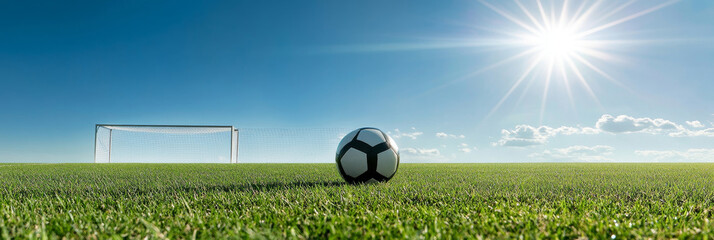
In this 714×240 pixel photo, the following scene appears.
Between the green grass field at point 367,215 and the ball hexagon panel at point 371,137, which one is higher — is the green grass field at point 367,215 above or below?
below

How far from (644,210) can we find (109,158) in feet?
76.1

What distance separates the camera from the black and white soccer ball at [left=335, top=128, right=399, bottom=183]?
4.21m

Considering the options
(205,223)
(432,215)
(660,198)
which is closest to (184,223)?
(205,223)

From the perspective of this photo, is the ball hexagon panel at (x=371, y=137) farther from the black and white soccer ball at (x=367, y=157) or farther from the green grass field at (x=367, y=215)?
the green grass field at (x=367, y=215)

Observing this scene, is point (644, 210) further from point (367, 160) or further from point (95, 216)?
point (95, 216)

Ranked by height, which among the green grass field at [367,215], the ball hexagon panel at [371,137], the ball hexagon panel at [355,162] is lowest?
the green grass field at [367,215]

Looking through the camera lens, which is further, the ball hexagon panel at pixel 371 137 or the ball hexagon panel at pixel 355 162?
the ball hexagon panel at pixel 371 137

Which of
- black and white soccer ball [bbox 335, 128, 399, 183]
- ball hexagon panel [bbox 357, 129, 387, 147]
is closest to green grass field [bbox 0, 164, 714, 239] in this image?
black and white soccer ball [bbox 335, 128, 399, 183]

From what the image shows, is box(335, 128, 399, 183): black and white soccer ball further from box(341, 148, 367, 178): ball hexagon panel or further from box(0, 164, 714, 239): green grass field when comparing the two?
box(0, 164, 714, 239): green grass field

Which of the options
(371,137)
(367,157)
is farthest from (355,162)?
(371,137)

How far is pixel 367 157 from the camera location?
420cm

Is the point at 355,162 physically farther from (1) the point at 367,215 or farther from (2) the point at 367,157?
(1) the point at 367,215

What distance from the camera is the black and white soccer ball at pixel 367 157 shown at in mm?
4210

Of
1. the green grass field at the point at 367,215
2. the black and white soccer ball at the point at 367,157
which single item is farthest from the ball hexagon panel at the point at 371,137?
the green grass field at the point at 367,215
